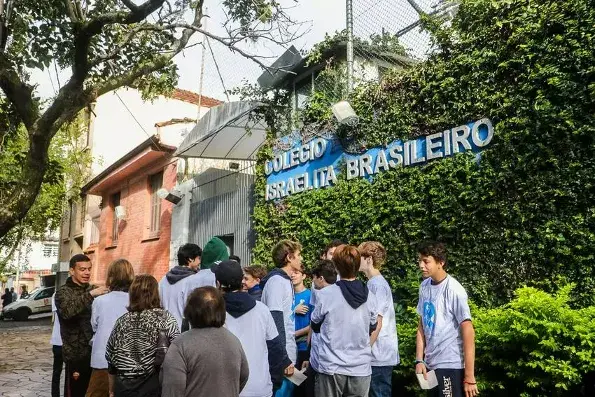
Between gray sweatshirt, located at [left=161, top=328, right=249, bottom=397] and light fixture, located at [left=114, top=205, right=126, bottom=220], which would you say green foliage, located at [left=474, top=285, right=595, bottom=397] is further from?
light fixture, located at [left=114, top=205, right=126, bottom=220]

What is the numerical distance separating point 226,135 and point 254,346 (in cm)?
852

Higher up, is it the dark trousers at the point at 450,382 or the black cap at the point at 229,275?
the black cap at the point at 229,275

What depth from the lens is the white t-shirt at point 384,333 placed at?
14.8 ft

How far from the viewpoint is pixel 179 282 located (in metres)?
4.70

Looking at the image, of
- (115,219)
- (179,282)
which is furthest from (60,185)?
(179,282)

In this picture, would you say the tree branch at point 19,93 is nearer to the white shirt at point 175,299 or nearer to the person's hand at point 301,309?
the white shirt at point 175,299

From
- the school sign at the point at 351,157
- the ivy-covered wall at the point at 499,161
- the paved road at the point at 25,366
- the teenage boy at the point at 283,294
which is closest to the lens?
the teenage boy at the point at 283,294

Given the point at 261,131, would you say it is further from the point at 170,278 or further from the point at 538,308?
the point at 538,308

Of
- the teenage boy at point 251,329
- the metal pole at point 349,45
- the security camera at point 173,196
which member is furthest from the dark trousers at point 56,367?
the security camera at point 173,196

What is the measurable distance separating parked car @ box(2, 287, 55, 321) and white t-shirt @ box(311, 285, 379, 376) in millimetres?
26116

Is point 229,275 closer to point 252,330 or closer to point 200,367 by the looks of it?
point 252,330

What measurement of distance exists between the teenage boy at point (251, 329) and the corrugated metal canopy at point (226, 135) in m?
7.20

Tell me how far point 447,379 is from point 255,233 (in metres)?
7.46

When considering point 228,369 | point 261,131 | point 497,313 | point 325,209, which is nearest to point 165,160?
point 261,131
